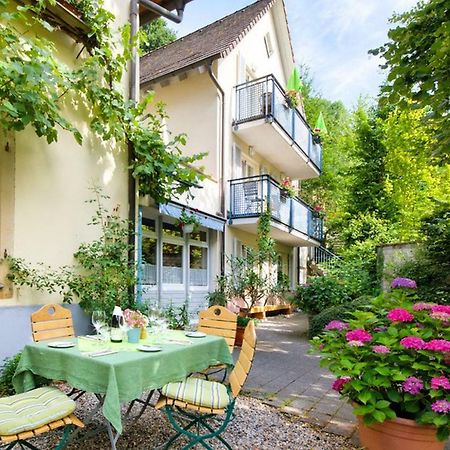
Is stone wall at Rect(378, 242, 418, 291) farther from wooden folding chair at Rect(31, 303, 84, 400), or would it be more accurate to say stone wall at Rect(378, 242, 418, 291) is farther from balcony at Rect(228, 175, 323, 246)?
wooden folding chair at Rect(31, 303, 84, 400)

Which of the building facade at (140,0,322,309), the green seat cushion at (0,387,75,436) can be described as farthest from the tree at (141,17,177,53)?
the green seat cushion at (0,387,75,436)

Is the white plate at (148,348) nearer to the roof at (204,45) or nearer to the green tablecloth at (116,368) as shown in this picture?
the green tablecloth at (116,368)

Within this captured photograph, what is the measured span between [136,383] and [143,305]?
3.58 m

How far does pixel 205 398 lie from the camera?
2.93 metres

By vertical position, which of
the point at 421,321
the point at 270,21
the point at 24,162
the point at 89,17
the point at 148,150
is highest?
the point at 270,21

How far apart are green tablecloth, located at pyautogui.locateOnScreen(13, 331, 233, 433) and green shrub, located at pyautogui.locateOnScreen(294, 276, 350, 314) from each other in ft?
19.3

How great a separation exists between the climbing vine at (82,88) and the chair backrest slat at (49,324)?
2.29 metres

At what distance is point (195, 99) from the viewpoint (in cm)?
1112

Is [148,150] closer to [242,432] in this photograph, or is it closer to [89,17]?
[89,17]

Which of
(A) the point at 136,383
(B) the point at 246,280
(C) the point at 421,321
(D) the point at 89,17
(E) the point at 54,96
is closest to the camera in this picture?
(A) the point at 136,383

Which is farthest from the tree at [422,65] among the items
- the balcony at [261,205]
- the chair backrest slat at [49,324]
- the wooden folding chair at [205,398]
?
the balcony at [261,205]

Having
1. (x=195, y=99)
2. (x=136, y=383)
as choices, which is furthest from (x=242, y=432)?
(x=195, y=99)

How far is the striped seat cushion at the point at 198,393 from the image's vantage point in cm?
287

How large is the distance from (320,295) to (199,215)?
11.7 feet
